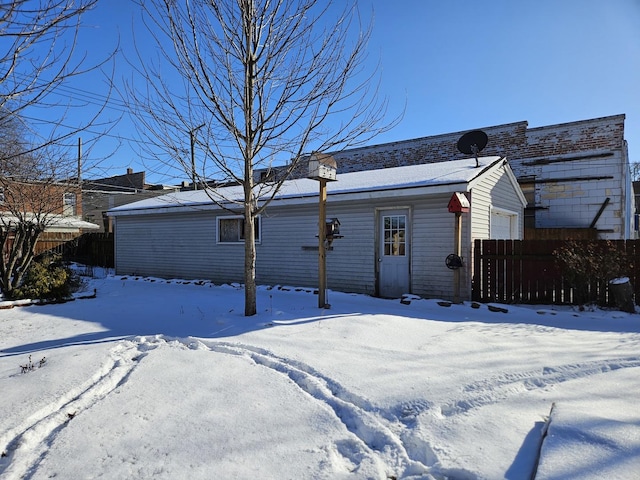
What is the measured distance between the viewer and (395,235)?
9.58m

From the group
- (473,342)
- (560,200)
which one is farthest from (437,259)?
(560,200)

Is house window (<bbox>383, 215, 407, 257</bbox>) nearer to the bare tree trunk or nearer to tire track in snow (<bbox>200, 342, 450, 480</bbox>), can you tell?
the bare tree trunk

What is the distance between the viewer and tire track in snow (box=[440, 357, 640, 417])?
10.7ft

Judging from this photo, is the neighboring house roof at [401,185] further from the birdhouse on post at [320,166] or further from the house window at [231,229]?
the birdhouse on post at [320,166]

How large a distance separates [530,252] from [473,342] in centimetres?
410

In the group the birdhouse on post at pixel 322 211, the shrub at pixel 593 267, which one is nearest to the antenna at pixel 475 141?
the shrub at pixel 593 267

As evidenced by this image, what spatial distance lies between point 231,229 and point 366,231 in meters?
4.48

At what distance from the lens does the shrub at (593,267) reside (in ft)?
24.5

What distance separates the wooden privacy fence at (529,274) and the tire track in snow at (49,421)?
7009 millimetres

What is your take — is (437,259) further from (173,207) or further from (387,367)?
(173,207)

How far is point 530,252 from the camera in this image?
8.37 metres

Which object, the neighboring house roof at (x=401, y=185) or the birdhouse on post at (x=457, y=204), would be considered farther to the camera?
the neighboring house roof at (x=401, y=185)

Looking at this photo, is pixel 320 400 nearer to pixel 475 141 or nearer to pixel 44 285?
pixel 44 285

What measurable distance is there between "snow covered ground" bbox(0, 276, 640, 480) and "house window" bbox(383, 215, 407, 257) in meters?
3.41
